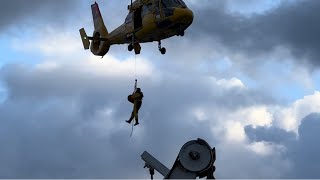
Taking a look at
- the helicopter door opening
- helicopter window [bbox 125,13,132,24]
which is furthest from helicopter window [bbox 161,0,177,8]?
helicopter window [bbox 125,13,132,24]

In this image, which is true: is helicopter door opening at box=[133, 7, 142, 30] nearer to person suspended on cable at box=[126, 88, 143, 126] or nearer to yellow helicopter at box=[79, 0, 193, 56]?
yellow helicopter at box=[79, 0, 193, 56]

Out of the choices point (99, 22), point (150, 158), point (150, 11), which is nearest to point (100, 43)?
point (99, 22)

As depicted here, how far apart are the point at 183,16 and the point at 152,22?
5.54ft

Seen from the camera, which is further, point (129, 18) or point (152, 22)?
point (129, 18)

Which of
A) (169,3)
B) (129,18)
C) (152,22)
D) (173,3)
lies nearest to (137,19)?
(129,18)

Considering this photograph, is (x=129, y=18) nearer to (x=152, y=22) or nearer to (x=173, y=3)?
(x=152, y=22)

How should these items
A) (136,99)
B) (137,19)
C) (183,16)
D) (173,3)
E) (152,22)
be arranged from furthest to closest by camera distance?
(137,19), (173,3), (152,22), (183,16), (136,99)

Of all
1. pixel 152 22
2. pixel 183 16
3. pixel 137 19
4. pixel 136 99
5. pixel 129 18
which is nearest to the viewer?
pixel 136 99

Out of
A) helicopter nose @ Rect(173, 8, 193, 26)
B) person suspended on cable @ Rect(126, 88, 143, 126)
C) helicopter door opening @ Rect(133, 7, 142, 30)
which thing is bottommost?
person suspended on cable @ Rect(126, 88, 143, 126)

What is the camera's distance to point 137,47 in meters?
33.7

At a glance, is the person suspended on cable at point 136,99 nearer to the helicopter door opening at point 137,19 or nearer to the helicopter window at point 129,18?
the helicopter door opening at point 137,19

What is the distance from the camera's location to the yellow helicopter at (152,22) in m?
31.8

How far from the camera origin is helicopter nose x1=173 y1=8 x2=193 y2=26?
31.6 meters

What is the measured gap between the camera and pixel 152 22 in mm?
32125
